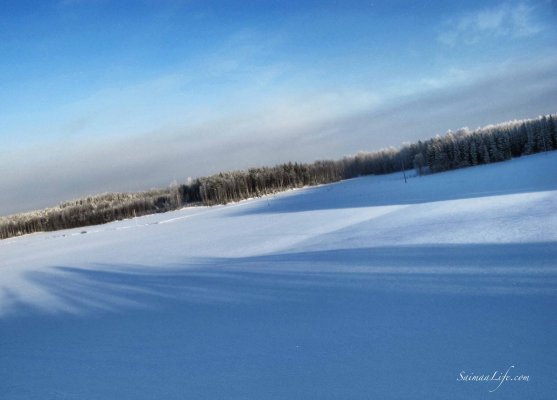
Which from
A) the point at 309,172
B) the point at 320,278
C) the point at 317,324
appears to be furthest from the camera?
the point at 309,172

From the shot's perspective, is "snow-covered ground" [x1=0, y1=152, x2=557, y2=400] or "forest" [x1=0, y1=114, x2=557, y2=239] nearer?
"snow-covered ground" [x1=0, y1=152, x2=557, y2=400]

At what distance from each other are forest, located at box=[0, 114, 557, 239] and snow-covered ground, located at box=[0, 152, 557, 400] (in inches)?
709

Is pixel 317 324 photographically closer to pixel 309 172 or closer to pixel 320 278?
pixel 320 278

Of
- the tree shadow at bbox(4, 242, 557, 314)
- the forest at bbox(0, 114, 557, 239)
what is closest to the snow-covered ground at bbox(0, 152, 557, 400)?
the tree shadow at bbox(4, 242, 557, 314)

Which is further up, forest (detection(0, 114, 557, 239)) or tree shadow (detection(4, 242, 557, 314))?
forest (detection(0, 114, 557, 239))

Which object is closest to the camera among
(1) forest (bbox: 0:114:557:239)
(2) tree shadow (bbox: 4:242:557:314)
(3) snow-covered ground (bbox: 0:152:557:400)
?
(3) snow-covered ground (bbox: 0:152:557:400)

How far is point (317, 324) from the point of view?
2.06 metres

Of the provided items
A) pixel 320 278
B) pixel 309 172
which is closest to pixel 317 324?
pixel 320 278

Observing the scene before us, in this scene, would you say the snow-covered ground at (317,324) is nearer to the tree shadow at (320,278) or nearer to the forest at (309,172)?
the tree shadow at (320,278)

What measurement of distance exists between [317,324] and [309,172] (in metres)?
29.6

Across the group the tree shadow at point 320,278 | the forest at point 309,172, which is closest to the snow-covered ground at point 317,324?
the tree shadow at point 320,278

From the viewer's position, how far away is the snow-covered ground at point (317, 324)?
149 cm

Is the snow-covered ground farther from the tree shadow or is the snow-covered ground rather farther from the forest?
the forest

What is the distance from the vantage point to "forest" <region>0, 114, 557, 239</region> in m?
21.0
